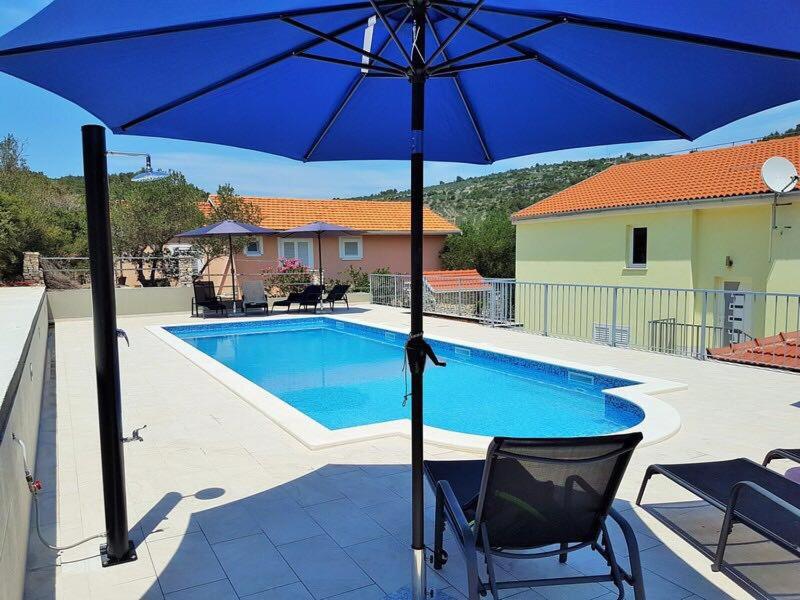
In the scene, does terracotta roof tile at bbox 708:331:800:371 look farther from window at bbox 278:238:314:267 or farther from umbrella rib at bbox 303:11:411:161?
window at bbox 278:238:314:267

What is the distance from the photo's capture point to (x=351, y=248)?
2416 cm

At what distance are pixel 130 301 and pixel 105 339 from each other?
548 inches

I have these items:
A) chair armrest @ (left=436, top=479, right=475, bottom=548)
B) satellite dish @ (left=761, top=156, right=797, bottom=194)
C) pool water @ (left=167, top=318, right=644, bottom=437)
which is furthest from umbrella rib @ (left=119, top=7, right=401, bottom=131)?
satellite dish @ (left=761, top=156, right=797, bottom=194)

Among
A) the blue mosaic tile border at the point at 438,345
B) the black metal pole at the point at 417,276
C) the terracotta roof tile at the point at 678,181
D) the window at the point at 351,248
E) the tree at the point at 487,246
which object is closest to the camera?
→ the black metal pole at the point at 417,276

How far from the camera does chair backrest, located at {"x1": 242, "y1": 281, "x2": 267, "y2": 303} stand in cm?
1535

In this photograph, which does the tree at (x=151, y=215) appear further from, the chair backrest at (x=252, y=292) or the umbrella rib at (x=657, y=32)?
the umbrella rib at (x=657, y=32)

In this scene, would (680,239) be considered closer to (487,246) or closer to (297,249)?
(487,246)

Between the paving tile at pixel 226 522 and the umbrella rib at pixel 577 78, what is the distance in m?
2.69

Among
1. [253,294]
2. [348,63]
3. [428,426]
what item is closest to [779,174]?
[428,426]

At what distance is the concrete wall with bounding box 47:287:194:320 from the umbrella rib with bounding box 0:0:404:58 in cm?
1295

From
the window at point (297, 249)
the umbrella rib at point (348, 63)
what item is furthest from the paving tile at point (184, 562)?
the window at point (297, 249)

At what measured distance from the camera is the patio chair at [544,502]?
2.15m

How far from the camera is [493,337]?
34.9 ft

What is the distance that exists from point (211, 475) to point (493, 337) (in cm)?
731
